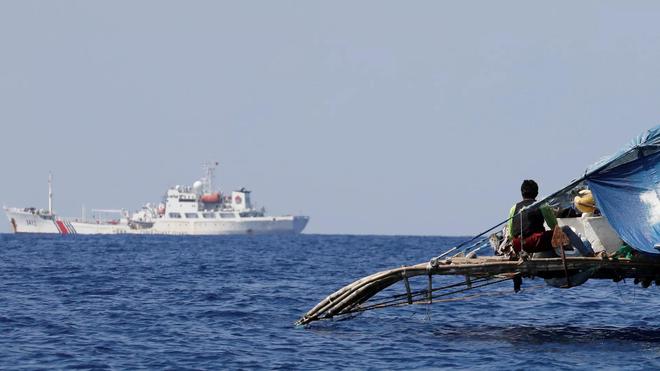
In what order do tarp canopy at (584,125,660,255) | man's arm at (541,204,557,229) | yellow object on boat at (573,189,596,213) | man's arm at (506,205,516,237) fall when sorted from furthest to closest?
yellow object on boat at (573,189,596,213)
man's arm at (506,205,516,237)
tarp canopy at (584,125,660,255)
man's arm at (541,204,557,229)

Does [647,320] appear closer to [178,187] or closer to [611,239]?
[611,239]

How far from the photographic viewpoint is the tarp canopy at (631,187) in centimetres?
2186

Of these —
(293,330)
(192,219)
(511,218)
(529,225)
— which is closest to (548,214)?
(529,225)

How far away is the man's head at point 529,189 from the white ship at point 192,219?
148 metres

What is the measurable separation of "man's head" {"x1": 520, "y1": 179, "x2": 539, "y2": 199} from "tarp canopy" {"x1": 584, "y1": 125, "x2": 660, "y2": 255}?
1101 mm

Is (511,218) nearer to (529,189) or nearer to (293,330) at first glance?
→ (529,189)

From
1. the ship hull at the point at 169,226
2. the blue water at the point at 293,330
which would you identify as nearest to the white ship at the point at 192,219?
the ship hull at the point at 169,226

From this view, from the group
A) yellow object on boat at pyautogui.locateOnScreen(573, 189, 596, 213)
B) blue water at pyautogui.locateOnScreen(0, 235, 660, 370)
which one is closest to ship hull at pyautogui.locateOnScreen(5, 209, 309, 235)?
A: blue water at pyautogui.locateOnScreen(0, 235, 660, 370)

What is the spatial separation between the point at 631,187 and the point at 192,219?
491ft

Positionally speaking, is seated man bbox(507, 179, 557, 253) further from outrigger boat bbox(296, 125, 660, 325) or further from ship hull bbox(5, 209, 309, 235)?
ship hull bbox(5, 209, 309, 235)

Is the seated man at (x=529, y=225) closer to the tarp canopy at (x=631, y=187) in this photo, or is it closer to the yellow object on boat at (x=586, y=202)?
the tarp canopy at (x=631, y=187)

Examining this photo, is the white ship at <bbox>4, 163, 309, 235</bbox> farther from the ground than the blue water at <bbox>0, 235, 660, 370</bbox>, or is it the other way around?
the white ship at <bbox>4, 163, 309, 235</bbox>

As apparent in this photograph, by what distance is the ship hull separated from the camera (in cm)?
16950

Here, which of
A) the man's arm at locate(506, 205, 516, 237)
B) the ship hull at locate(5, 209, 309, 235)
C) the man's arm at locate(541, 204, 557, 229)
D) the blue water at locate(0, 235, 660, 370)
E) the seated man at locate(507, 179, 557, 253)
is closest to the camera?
the blue water at locate(0, 235, 660, 370)
